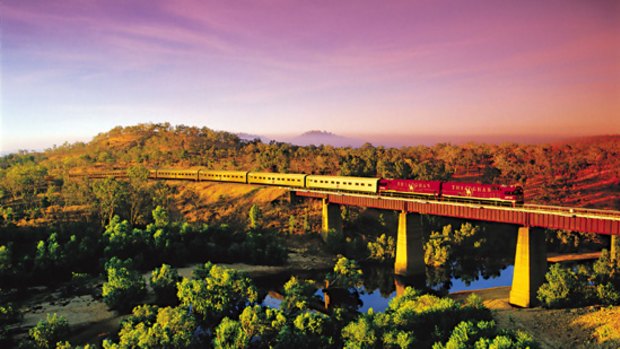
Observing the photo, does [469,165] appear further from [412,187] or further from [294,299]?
[294,299]

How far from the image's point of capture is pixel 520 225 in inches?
1918

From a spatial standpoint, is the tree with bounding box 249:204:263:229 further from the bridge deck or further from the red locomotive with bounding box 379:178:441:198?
the red locomotive with bounding box 379:178:441:198

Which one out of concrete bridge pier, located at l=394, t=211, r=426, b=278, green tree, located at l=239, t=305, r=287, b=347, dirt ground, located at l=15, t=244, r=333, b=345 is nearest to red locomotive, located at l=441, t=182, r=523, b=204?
concrete bridge pier, located at l=394, t=211, r=426, b=278

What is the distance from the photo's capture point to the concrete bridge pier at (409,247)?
188 ft

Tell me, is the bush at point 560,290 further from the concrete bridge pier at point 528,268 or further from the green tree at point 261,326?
the green tree at point 261,326

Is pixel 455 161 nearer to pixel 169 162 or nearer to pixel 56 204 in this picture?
pixel 169 162

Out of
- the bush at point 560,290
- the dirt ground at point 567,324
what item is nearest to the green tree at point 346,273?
the dirt ground at point 567,324

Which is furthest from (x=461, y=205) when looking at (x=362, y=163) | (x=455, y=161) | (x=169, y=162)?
(x=169, y=162)


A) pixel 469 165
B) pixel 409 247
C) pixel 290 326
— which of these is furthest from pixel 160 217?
pixel 469 165

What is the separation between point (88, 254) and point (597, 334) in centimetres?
5773

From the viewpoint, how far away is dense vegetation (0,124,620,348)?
32.1 metres

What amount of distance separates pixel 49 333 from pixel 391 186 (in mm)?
43392

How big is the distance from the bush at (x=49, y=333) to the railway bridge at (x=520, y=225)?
39812 millimetres

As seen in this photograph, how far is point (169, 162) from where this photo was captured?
424ft
